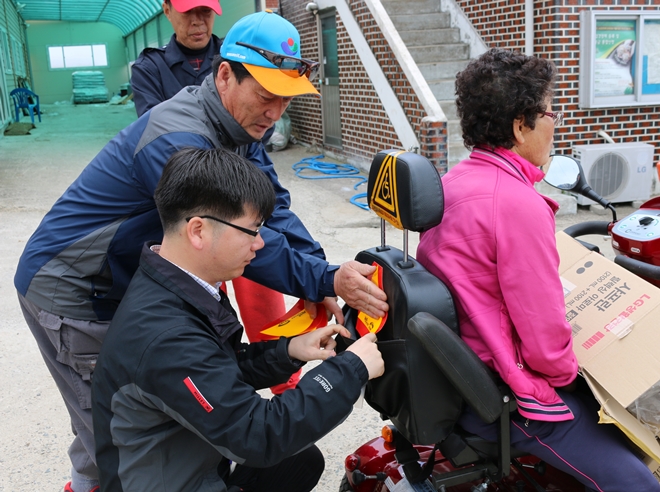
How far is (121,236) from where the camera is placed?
2303mm

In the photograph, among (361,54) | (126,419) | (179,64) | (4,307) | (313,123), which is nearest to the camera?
(126,419)

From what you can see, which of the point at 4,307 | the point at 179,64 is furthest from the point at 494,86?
the point at 4,307

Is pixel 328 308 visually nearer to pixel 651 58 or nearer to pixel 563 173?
pixel 563 173

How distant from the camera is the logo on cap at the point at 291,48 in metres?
2.31

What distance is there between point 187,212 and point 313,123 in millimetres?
10940

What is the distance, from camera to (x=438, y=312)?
5.93ft

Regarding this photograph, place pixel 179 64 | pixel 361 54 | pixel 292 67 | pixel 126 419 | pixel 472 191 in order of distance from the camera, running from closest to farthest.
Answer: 1. pixel 126 419
2. pixel 472 191
3. pixel 292 67
4. pixel 179 64
5. pixel 361 54

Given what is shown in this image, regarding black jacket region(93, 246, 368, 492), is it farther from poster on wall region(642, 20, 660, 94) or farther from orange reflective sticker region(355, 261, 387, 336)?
poster on wall region(642, 20, 660, 94)

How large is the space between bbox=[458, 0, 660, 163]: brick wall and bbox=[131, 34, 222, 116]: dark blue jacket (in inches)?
203

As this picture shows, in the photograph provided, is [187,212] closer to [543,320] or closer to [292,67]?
[292,67]

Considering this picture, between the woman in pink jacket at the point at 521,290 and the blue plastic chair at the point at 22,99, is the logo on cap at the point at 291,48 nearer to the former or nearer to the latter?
the woman in pink jacket at the point at 521,290

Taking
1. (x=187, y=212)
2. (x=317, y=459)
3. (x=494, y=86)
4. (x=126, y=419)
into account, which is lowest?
(x=317, y=459)

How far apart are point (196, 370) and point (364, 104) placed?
893cm

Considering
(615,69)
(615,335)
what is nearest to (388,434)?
(615,335)
